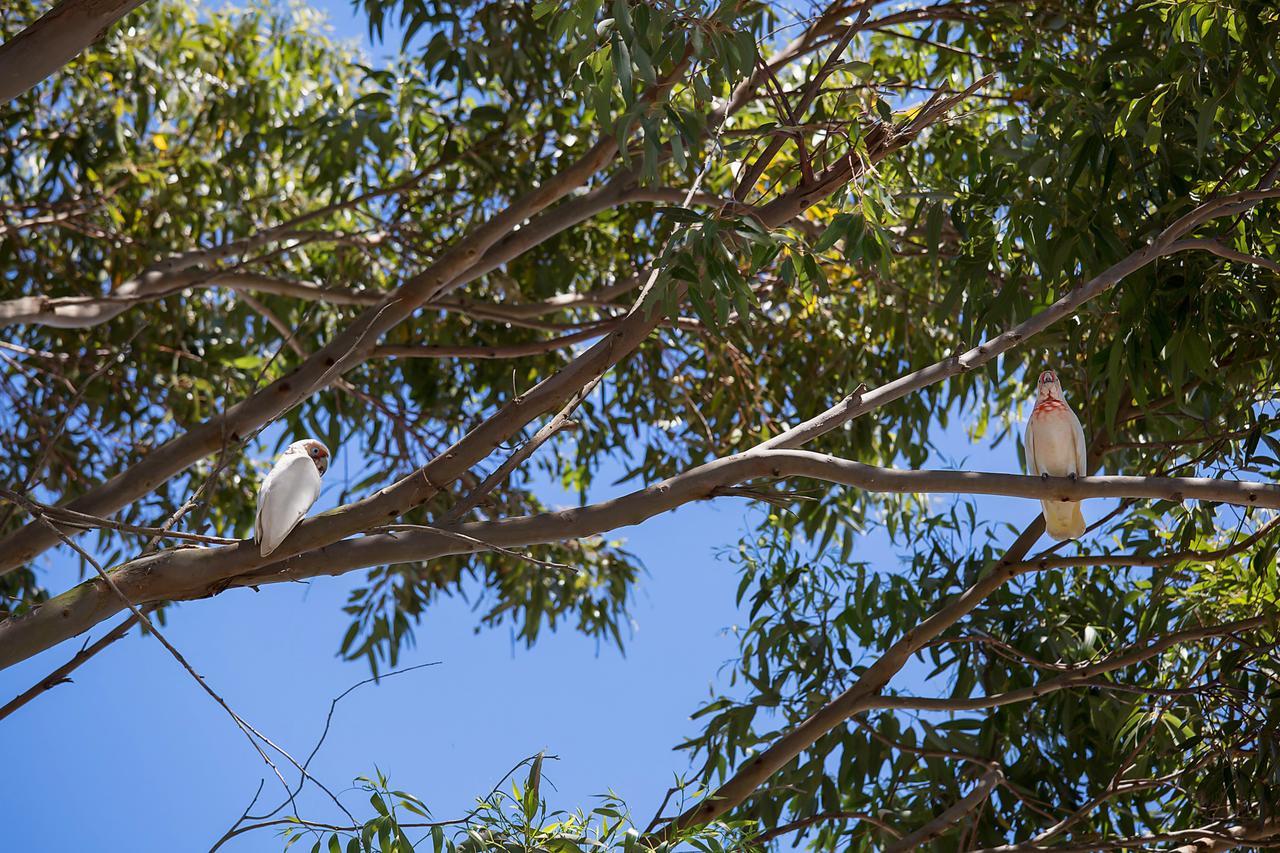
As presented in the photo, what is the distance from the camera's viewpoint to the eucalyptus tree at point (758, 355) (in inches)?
82.4

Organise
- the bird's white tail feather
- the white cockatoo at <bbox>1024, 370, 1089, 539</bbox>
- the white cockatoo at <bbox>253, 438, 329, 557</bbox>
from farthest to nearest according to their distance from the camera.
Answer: the white cockatoo at <bbox>1024, 370, 1089, 539</bbox> → the bird's white tail feather → the white cockatoo at <bbox>253, 438, 329, 557</bbox>

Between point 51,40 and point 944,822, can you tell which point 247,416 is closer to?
point 51,40

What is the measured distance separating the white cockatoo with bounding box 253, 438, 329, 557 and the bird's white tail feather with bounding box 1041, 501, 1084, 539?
1362 millimetres

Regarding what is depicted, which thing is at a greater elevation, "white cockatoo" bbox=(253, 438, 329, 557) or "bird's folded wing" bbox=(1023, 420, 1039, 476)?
"bird's folded wing" bbox=(1023, 420, 1039, 476)

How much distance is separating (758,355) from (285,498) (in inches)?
84.6

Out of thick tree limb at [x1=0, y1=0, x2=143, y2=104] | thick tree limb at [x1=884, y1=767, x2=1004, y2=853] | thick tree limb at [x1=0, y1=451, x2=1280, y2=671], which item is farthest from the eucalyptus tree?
thick tree limb at [x1=0, y1=0, x2=143, y2=104]

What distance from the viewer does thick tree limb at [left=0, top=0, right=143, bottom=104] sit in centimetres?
188

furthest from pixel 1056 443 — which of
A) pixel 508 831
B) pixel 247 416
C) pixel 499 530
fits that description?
pixel 247 416

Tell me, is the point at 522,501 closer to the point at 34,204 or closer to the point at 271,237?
the point at 271,237

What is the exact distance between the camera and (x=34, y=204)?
421 centimetres

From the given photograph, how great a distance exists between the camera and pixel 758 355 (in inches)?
158

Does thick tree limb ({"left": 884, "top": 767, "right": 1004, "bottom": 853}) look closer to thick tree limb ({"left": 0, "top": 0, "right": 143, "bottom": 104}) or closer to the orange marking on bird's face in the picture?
the orange marking on bird's face

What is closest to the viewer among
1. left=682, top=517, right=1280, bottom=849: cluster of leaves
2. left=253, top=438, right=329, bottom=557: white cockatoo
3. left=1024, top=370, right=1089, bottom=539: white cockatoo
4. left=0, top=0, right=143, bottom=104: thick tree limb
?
left=0, top=0, right=143, bottom=104: thick tree limb

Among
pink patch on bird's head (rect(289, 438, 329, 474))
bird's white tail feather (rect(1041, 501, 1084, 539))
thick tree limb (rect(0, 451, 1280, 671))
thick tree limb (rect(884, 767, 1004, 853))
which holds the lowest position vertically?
thick tree limb (rect(884, 767, 1004, 853))
